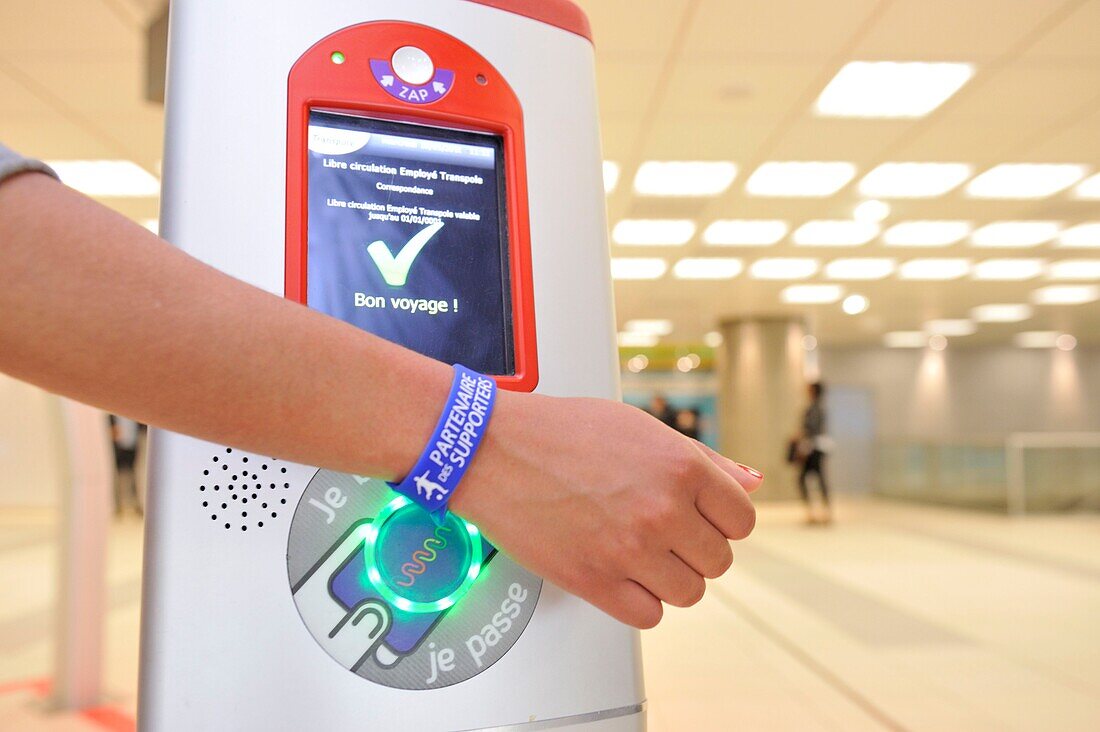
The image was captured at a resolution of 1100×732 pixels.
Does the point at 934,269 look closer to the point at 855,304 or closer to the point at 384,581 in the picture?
the point at 855,304

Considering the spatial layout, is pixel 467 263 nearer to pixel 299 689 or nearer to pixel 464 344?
pixel 464 344

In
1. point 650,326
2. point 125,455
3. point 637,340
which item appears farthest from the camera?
point 637,340

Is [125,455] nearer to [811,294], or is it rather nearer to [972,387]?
[811,294]

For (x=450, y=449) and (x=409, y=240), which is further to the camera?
(x=409, y=240)

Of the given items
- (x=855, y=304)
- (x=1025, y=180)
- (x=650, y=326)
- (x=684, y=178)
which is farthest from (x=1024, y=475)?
(x=650, y=326)

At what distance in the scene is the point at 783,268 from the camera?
7.93 m

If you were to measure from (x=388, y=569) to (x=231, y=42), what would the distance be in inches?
14.5

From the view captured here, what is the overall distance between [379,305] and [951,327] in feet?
43.9

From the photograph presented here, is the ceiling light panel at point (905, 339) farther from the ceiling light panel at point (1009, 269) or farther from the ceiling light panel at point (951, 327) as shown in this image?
the ceiling light panel at point (1009, 269)

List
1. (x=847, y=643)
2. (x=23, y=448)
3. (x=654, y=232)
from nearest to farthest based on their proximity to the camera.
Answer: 1. (x=847, y=643)
2. (x=23, y=448)
3. (x=654, y=232)

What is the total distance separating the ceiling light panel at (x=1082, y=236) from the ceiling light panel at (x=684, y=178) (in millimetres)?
3015

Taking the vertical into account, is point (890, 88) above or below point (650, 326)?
below

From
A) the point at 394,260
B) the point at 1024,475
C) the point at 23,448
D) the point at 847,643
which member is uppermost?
the point at 394,260

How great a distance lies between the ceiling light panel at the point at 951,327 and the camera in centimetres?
1166
